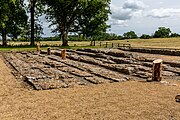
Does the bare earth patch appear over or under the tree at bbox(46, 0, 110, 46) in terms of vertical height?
under

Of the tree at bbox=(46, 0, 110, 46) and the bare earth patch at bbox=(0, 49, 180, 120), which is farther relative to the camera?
the tree at bbox=(46, 0, 110, 46)

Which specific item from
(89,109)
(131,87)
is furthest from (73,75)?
(89,109)

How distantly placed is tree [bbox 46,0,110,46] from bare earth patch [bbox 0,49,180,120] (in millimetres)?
33835

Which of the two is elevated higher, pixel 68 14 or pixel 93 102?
pixel 68 14

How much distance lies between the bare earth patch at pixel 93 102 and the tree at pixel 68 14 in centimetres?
3383

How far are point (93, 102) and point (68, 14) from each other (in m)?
37.9

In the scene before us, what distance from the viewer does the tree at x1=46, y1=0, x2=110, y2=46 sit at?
145ft

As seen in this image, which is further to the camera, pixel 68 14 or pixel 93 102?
pixel 68 14

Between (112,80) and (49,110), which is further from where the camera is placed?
(112,80)

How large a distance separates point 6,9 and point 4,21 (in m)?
1.92

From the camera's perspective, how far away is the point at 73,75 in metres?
13.4

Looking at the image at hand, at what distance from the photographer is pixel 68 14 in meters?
44.9

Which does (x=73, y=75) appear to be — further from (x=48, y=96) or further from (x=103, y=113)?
(x=103, y=113)

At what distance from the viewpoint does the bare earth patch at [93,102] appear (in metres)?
6.94
